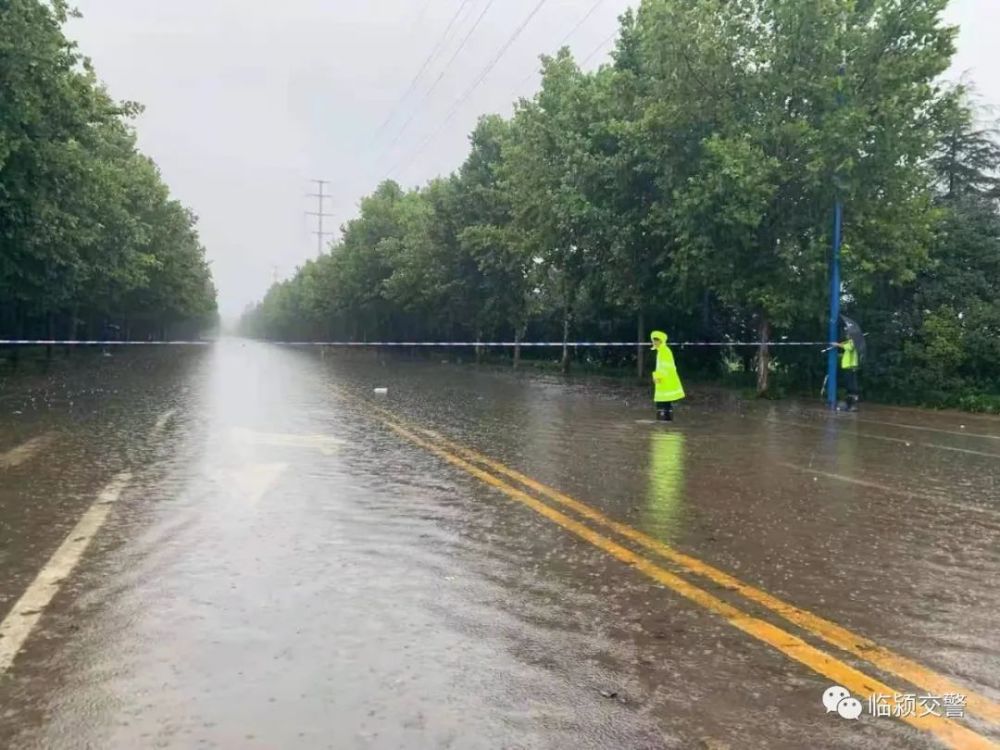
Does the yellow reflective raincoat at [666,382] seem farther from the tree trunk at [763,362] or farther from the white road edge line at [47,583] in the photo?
the white road edge line at [47,583]

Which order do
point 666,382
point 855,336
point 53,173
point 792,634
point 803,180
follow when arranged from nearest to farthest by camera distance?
point 792,634
point 666,382
point 855,336
point 803,180
point 53,173

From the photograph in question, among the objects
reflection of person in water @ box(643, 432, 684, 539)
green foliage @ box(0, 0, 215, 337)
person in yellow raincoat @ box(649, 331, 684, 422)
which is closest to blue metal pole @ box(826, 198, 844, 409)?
person in yellow raincoat @ box(649, 331, 684, 422)

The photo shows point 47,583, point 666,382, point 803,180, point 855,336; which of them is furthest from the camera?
point 803,180

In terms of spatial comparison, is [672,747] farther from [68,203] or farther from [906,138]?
[68,203]

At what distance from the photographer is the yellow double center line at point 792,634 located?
371 centimetres

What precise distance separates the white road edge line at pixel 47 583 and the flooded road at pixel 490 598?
0.9 inches

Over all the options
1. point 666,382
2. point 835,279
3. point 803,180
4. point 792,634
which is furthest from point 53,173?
point 792,634

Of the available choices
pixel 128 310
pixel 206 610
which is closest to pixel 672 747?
pixel 206 610

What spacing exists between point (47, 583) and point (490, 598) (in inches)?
101

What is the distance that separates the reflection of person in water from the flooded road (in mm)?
53

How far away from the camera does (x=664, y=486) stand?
8938 millimetres

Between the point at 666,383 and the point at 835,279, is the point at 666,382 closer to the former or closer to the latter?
the point at 666,383

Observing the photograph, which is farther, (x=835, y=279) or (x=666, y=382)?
(x=835, y=279)

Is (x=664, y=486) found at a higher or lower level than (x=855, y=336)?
lower
